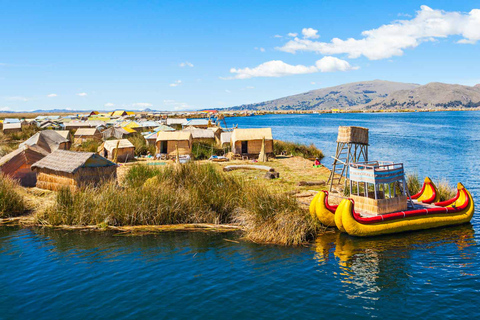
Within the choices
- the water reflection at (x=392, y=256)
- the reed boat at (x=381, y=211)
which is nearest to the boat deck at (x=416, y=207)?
the reed boat at (x=381, y=211)

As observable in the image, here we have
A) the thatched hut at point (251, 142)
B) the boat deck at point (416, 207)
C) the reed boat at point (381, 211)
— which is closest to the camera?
the reed boat at point (381, 211)

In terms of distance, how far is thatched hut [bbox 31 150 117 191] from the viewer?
2022cm

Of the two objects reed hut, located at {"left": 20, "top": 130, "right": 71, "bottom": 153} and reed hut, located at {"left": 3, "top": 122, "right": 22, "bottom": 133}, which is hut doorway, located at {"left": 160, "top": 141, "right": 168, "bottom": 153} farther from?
reed hut, located at {"left": 3, "top": 122, "right": 22, "bottom": 133}

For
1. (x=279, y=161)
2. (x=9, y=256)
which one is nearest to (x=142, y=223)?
(x=9, y=256)

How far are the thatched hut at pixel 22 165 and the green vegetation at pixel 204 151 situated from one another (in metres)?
15.7

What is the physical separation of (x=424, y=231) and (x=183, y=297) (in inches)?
427

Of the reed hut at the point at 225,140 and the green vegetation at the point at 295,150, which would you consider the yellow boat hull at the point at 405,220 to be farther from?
the reed hut at the point at 225,140

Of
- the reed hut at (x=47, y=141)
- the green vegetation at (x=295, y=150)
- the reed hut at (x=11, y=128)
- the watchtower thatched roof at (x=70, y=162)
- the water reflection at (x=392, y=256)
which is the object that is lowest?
the water reflection at (x=392, y=256)

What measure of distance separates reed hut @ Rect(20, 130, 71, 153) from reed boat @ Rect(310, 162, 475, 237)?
24.8 metres

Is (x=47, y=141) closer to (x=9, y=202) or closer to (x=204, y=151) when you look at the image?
(x=204, y=151)

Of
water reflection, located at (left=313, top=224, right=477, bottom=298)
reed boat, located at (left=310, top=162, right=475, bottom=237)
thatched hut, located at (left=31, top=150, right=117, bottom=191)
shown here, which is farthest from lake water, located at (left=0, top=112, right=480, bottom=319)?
thatched hut, located at (left=31, top=150, right=117, bottom=191)

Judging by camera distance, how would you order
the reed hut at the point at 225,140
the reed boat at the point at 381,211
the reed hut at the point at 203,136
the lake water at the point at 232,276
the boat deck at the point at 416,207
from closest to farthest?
the lake water at the point at 232,276 → the reed boat at the point at 381,211 → the boat deck at the point at 416,207 → the reed hut at the point at 225,140 → the reed hut at the point at 203,136

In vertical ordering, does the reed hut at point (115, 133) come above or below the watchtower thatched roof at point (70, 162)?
above

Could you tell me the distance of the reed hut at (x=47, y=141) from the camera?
32.0 metres
